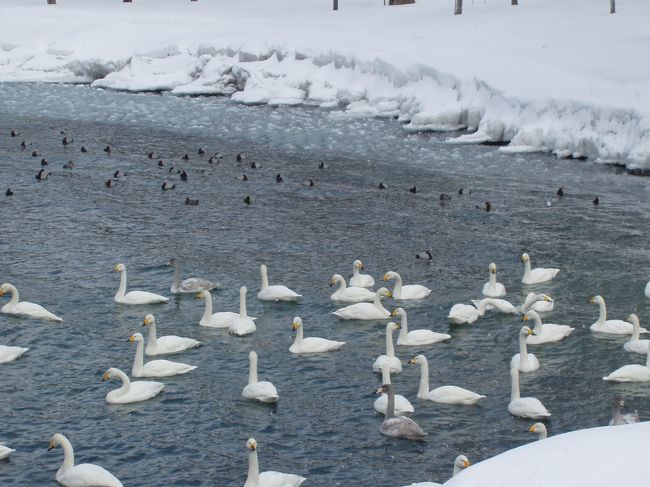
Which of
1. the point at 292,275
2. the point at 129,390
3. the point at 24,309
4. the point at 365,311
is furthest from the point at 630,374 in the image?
the point at 24,309

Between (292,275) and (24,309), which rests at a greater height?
(24,309)

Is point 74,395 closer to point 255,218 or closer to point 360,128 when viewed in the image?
point 255,218

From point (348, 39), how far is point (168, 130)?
1360 centimetres

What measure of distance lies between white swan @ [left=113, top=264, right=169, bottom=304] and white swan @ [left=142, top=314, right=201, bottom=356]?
2.82 meters

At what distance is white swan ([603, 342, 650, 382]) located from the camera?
22.1m

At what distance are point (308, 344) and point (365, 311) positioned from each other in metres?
2.67

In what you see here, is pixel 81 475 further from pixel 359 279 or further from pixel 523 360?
pixel 359 279

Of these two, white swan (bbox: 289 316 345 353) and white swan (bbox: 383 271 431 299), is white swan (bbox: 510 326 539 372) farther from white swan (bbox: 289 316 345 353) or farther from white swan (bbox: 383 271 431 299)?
white swan (bbox: 383 271 431 299)

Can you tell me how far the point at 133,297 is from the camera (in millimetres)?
26844

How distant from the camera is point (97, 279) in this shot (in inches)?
1121

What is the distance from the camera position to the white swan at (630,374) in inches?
871

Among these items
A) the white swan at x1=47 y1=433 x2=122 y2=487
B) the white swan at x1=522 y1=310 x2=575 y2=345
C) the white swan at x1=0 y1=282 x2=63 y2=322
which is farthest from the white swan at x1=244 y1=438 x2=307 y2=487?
the white swan at x1=0 y1=282 x2=63 y2=322

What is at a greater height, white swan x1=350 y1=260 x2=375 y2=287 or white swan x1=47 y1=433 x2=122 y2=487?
white swan x1=350 y1=260 x2=375 y2=287

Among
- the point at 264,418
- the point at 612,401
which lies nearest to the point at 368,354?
the point at 264,418
